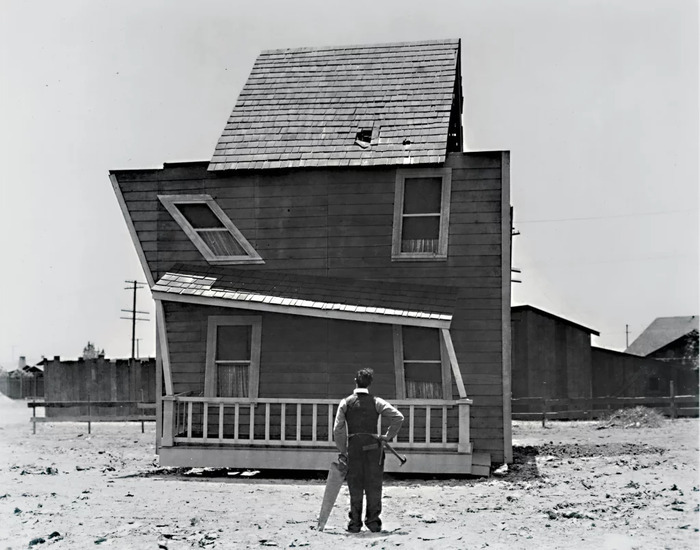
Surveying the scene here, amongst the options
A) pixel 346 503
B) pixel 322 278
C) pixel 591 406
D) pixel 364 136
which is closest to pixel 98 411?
pixel 591 406

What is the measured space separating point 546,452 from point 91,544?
447 inches

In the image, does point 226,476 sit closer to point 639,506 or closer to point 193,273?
point 193,273

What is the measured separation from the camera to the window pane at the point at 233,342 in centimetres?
1514

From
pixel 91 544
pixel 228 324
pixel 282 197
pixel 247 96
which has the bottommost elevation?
pixel 91 544

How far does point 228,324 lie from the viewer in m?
15.2

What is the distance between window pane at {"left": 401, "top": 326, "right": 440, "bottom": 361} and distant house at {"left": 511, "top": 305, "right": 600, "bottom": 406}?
15328 mm

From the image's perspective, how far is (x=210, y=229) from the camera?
15523 mm

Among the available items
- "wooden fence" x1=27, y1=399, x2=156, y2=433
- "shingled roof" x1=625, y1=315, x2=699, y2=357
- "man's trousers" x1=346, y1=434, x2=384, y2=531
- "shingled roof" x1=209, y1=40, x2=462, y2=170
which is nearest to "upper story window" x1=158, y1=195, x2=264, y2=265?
"shingled roof" x1=209, y1=40, x2=462, y2=170

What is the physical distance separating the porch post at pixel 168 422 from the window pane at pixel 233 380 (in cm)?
132

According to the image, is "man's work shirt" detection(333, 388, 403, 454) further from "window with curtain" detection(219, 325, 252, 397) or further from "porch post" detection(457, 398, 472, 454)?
"window with curtain" detection(219, 325, 252, 397)

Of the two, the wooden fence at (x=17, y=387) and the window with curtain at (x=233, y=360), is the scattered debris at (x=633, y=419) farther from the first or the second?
the wooden fence at (x=17, y=387)

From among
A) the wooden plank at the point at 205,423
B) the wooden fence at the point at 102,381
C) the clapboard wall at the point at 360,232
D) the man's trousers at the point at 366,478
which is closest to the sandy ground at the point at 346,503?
the man's trousers at the point at 366,478

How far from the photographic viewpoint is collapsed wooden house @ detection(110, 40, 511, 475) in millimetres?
13961

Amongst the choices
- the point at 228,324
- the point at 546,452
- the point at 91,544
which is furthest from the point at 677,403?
the point at 91,544
